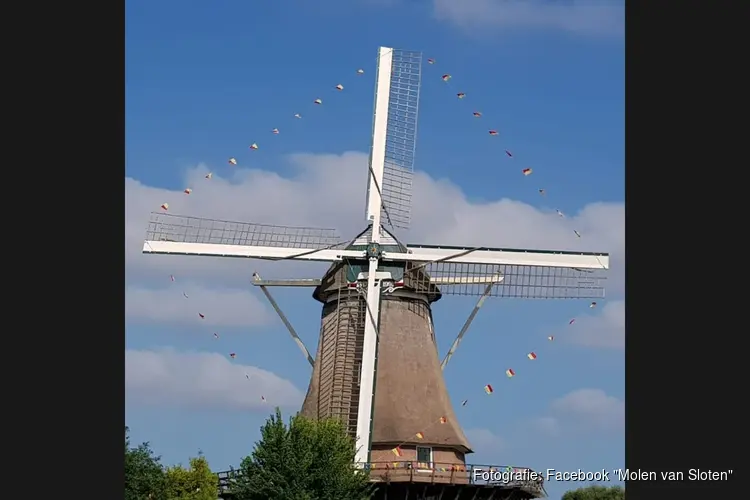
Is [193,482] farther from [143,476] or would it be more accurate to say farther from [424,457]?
[424,457]

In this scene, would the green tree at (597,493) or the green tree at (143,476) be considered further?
the green tree at (597,493)

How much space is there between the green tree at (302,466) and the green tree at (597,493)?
30900 millimetres

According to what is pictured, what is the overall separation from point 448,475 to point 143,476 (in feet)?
39.8

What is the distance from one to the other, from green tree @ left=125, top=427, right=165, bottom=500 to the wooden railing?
577 centimetres

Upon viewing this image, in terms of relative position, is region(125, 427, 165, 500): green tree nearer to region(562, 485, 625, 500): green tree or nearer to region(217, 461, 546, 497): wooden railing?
region(217, 461, 546, 497): wooden railing

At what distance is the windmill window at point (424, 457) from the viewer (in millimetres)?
36344

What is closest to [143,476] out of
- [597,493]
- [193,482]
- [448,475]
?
[193,482]

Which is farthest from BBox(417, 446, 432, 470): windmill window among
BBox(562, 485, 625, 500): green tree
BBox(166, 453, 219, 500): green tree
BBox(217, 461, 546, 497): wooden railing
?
BBox(562, 485, 625, 500): green tree

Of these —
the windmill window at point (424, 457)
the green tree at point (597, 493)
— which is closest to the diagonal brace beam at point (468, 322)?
the windmill window at point (424, 457)

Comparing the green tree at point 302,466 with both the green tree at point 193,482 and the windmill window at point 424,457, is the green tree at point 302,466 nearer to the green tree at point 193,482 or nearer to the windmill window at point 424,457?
the windmill window at point 424,457

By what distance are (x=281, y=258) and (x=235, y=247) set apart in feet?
4.98

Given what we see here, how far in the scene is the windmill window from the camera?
36.3m

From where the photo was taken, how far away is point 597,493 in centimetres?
6400

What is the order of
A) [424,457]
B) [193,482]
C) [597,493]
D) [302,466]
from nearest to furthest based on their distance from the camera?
[302,466] → [424,457] → [193,482] → [597,493]
